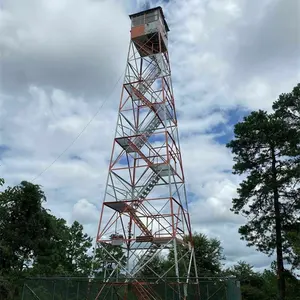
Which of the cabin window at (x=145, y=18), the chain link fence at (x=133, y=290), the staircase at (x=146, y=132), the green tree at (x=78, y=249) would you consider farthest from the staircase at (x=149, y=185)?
the green tree at (x=78, y=249)

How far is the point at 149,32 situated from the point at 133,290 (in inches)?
662

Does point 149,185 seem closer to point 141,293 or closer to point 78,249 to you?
point 141,293

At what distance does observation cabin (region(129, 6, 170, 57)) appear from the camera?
25.9 meters

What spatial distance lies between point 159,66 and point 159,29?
8.80ft

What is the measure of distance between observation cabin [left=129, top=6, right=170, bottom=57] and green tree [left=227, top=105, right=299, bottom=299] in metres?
9.14

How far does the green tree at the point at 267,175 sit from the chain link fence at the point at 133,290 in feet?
29.3

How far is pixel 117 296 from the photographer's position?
18.6 m

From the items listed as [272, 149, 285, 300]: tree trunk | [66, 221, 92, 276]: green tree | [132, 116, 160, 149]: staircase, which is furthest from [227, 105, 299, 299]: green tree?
[66, 221, 92, 276]: green tree

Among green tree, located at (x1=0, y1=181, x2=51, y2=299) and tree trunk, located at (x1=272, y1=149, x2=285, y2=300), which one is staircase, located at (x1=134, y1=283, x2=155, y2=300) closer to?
tree trunk, located at (x1=272, y1=149, x2=285, y2=300)

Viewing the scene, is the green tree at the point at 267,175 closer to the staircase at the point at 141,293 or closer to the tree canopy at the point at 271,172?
the tree canopy at the point at 271,172

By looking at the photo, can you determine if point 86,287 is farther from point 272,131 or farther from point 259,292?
point 259,292

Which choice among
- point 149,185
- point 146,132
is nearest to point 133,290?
point 149,185

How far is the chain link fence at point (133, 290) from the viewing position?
60.3 ft

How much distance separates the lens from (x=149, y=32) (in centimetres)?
2577
